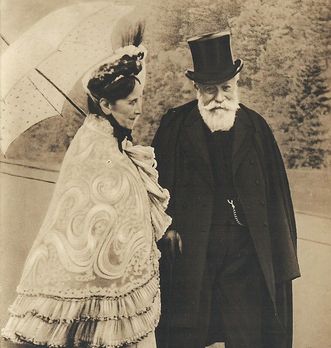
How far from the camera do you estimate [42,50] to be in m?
4.88

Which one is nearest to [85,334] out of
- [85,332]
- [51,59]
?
[85,332]

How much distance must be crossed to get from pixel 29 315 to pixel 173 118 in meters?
1.57

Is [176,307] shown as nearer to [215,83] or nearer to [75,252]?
[75,252]

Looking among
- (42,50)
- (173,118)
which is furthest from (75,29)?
(173,118)

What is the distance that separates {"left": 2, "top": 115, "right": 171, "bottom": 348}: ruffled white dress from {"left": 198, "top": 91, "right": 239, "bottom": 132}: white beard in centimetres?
44

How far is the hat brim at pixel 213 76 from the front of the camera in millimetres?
4789

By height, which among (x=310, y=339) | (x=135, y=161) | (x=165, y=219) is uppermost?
(x=135, y=161)

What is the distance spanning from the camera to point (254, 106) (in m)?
4.83

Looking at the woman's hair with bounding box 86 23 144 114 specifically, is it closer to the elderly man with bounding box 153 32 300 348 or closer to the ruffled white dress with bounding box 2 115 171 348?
the ruffled white dress with bounding box 2 115 171 348

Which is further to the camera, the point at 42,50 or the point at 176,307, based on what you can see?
the point at 42,50

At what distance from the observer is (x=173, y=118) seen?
479 centimetres

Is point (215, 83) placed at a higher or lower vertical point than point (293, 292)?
higher

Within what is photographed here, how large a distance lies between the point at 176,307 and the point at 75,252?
731 millimetres

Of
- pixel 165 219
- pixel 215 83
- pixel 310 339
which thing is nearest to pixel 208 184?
pixel 165 219
